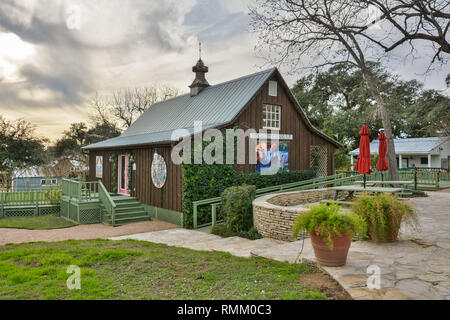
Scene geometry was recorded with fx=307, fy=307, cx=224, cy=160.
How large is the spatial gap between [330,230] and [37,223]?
12.0m

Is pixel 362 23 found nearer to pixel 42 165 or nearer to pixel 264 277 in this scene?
pixel 264 277

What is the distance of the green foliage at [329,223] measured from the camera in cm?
425

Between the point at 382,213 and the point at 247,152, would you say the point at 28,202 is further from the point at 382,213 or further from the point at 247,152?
the point at 382,213

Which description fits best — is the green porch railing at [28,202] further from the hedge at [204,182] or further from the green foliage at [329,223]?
the green foliage at [329,223]

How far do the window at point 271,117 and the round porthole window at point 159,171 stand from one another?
15.8 ft

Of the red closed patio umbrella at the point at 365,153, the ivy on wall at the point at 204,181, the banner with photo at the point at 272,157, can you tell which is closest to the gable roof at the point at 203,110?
the ivy on wall at the point at 204,181

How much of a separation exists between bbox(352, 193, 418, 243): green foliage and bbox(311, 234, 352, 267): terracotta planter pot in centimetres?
143

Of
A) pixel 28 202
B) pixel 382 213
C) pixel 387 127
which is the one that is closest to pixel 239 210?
pixel 382 213

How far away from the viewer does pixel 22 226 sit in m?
11.2

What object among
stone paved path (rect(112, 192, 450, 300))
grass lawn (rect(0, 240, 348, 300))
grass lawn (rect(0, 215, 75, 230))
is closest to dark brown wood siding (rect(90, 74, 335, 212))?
grass lawn (rect(0, 215, 75, 230))

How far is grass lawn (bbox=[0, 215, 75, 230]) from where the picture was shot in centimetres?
1128

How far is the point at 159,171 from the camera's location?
1220 centimetres
